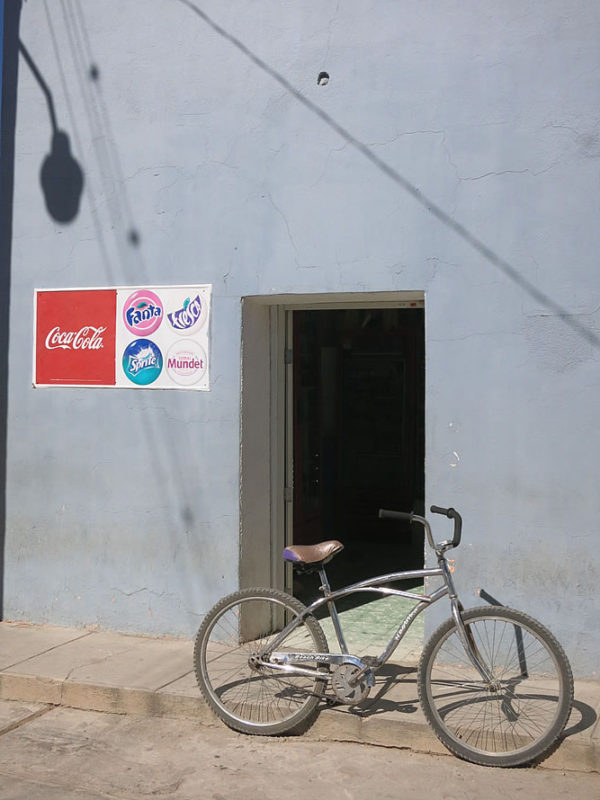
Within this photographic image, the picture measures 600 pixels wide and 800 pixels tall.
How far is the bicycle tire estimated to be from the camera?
5215mm

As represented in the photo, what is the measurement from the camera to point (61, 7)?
7.05m

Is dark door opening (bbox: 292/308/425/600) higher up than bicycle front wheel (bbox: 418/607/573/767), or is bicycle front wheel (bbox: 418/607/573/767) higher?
dark door opening (bbox: 292/308/425/600)

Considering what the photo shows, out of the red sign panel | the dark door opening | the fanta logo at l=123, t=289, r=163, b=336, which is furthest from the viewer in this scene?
the dark door opening

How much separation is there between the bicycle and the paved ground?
149 mm

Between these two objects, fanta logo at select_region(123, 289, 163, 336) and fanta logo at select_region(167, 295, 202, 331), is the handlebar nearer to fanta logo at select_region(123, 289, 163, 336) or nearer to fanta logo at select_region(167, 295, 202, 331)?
fanta logo at select_region(167, 295, 202, 331)

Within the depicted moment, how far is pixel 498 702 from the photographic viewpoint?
496cm

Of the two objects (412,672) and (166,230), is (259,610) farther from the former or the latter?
(166,230)

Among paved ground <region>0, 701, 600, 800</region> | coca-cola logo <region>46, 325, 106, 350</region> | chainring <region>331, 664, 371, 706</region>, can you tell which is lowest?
paved ground <region>0, 701, 600, 800</region>

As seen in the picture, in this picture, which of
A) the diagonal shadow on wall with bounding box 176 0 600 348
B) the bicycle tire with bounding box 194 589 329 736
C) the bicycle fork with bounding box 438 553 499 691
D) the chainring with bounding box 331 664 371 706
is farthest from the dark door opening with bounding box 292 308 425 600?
the bicycle fork with bounding box 438 553 499 691

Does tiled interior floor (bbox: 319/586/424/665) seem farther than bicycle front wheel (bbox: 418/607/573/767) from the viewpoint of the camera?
Yes

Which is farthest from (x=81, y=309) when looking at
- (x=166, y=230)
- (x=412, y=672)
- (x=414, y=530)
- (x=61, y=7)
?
(x=414, y=530)

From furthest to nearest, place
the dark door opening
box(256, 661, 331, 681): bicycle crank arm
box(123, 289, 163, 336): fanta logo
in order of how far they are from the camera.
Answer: the dark door opening → box(123, 289, 163, 336): fanta logo → box(256, 661, 331, 681): bicycle crank arm

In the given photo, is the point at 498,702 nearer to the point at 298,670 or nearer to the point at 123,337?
the point at 298,670

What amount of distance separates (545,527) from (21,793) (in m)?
3.36
